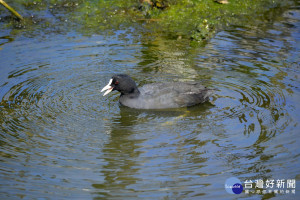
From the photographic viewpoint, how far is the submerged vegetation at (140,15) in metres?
10.1

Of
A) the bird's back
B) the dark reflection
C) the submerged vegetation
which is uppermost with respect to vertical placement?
the submerged vegetation

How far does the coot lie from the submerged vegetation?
285 centimetres

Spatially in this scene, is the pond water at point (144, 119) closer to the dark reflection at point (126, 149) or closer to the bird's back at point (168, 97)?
the dark reflection at point (126, 149)

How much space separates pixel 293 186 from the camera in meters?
4.76

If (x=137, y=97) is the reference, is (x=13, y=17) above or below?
above

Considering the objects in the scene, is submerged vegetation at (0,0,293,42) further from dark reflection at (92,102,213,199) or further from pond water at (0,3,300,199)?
dark reflection at (92,102,213,199)

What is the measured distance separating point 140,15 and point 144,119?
187 inches

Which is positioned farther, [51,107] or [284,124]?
[51,107]

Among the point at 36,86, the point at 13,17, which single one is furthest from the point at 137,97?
the point at 13,17

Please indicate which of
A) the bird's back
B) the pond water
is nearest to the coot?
the bird's back

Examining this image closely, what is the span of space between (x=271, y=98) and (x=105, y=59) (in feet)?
10.9

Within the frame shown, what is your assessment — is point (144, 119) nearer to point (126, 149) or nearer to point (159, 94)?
point (159, 94)

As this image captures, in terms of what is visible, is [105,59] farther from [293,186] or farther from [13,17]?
[293,186]

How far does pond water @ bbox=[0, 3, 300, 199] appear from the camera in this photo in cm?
492
